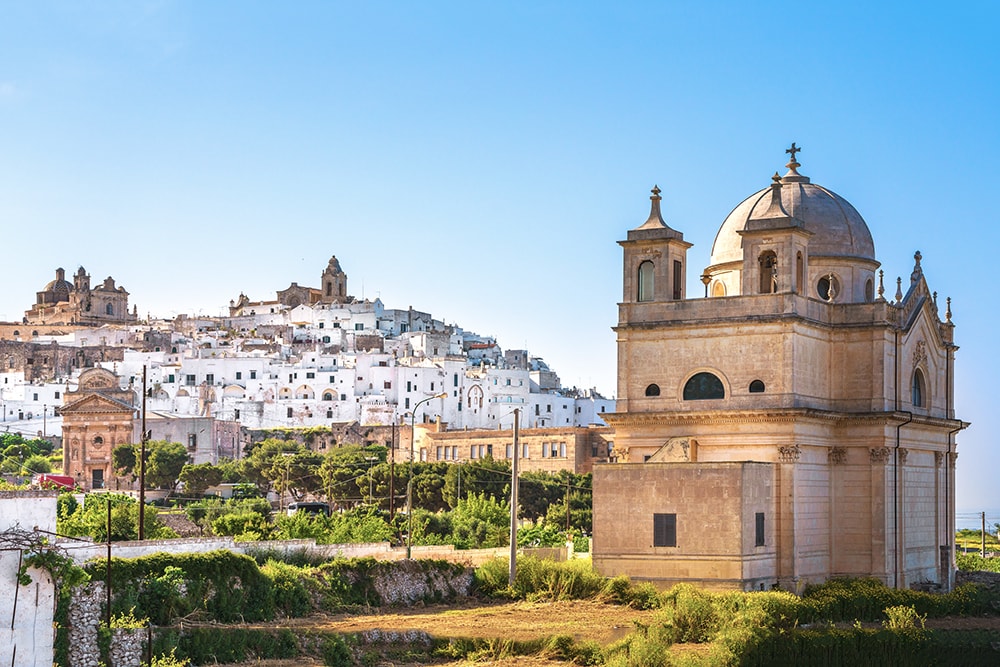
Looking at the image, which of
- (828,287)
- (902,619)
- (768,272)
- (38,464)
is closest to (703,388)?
(768,272)

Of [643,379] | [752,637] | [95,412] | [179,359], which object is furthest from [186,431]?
[752,637]

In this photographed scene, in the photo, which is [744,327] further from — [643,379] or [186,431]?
[186,431]

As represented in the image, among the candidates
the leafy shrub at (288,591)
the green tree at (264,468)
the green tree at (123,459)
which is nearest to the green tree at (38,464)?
the green tree at (123,459)

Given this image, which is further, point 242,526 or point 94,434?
point 94,434

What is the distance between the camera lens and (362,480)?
233 feet

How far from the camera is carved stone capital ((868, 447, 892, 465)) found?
38.6 m

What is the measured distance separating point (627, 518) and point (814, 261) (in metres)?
9.53

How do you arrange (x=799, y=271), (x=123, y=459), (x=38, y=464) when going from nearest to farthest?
(x=799, y=271)
(x=123, y=459)
(x=38, y=464)

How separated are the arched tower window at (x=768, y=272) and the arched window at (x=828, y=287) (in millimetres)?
2412

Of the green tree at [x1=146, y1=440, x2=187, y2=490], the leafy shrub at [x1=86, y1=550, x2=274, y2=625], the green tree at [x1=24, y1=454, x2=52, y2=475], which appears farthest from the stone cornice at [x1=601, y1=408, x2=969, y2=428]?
the green tree at [x1=24, y1=454, x2=52, y2=475]

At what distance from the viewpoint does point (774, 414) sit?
121 ft

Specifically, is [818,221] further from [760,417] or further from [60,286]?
[60,286]

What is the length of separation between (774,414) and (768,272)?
421 cm

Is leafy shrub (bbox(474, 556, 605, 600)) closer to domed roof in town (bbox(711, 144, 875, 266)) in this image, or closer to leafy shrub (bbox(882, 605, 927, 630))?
leafy shrub (bbox(882, 605, 927, 630))
